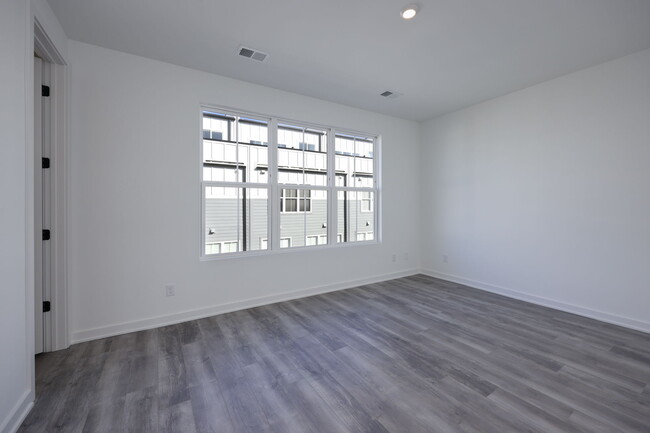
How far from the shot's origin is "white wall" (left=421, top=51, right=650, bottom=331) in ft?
9.51

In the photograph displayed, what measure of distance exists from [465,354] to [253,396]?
5.79 feet

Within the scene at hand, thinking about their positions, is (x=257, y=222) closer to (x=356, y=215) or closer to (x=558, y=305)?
(x=356, y=215)

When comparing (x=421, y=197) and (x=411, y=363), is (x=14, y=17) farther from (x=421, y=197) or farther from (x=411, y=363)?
(x=421, y=197)

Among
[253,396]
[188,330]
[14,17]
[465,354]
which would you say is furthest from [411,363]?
[14,17]

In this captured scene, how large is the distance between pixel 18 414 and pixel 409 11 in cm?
377

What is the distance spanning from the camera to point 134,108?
2828 mm

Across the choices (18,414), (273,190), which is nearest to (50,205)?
(18,414)

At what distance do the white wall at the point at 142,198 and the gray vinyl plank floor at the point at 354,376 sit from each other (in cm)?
32

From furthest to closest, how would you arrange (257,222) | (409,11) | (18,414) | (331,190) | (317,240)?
1. (331,190)
2. (317,240)
3. (257,222)
4. (409,11)
5. (18,414)

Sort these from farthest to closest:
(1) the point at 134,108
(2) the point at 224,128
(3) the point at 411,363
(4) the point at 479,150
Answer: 1. (4) the point at 479,150
2. (2) the point at 224,128
3. (1) the point at 134,108
4. (3) the point at 411,363

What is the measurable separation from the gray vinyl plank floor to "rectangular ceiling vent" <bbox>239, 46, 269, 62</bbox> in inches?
Result: 113

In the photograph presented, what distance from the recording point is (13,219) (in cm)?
157

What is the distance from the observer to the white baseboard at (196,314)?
263 centimetres

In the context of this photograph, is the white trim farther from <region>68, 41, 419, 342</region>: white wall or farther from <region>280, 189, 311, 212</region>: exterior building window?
<region>280, 189, 311, 212</region>: exterior building window
